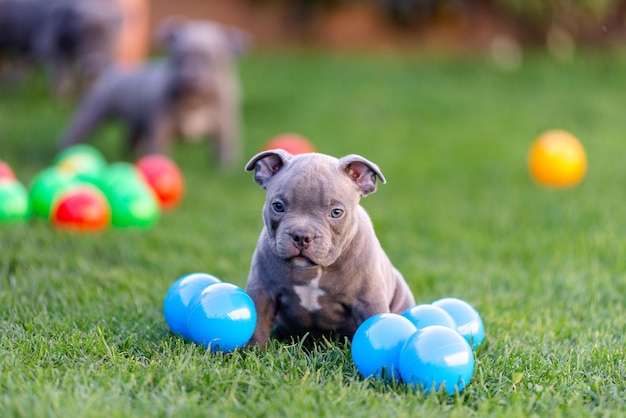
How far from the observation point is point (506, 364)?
3943 millimetres

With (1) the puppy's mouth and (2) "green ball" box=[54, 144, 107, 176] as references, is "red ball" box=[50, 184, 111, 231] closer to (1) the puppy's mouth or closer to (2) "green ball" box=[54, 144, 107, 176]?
(2) "green ball" box=[54, 144, 107, 176]

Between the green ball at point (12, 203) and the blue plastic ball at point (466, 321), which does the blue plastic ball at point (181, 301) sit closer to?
the blue plastic ball at point (466, 321)

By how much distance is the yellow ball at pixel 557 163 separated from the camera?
26.2ft

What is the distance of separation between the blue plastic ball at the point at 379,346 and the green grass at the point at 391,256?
83mm

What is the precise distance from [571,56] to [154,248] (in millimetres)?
9553

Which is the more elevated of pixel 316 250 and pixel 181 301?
pixel 316 250

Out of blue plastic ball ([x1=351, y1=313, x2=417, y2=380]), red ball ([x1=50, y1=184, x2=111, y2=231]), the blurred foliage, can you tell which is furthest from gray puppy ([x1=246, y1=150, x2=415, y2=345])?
the blurred foliage

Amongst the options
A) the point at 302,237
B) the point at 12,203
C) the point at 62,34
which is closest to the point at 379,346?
the point at 302,237

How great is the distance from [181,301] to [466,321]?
1.39 m

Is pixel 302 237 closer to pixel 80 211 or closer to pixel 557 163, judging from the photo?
pixel 80 211

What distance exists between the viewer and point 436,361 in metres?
3.53

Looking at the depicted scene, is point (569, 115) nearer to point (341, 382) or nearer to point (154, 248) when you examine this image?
point (154, 248)

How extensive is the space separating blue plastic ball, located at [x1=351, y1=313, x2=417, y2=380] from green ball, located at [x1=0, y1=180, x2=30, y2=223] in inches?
138

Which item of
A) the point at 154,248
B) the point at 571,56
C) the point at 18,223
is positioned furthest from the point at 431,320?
→ the point at 571,56
